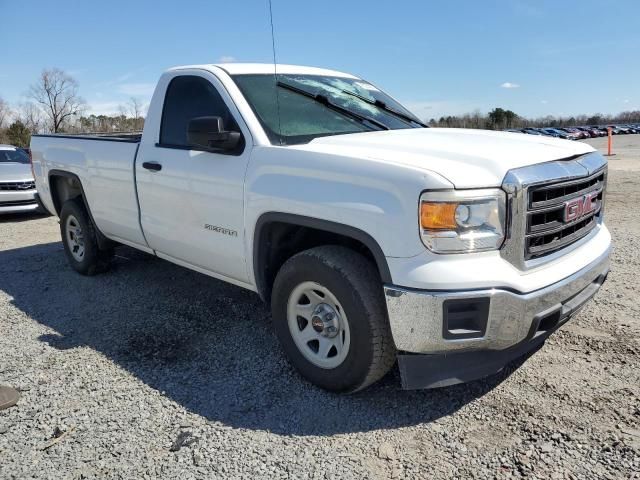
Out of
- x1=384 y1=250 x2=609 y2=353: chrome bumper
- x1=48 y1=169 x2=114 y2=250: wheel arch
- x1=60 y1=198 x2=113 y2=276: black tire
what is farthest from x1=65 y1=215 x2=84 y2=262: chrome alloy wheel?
x1=384 y1=250 x2=609 y2=353: chrome bumper

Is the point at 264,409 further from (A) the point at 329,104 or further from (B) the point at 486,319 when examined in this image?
(A) the point at 329,104

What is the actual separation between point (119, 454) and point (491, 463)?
1.85 m

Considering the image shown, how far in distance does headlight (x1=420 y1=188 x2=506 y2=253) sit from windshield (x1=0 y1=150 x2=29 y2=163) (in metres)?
11.5

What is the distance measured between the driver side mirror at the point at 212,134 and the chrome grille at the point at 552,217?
→ 184cm

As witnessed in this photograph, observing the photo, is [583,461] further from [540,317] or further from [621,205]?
[621,205]

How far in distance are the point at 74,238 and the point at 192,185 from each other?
281 cm

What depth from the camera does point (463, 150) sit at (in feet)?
9.53

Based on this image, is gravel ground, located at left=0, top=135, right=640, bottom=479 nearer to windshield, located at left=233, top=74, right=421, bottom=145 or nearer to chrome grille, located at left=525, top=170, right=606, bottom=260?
chrome grille, located at left=525, top=170, right=606, bottom=260

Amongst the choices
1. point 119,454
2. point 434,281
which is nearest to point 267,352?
point 119,454

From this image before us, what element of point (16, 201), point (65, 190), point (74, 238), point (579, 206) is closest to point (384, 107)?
point (579, 206)

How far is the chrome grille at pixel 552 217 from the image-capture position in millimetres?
2707

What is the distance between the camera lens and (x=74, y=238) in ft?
19.5

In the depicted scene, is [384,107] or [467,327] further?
[384,107]

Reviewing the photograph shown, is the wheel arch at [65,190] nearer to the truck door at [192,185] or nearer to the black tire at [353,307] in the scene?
the truck door at [192,185]
